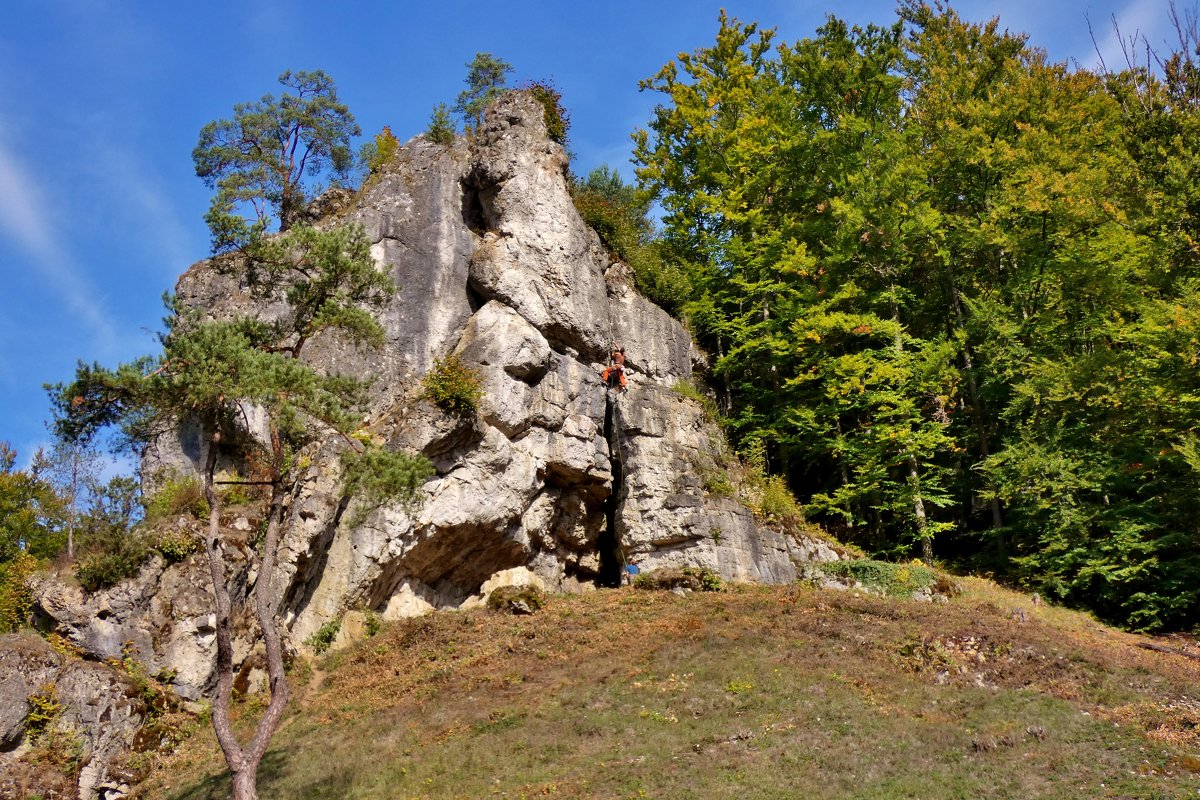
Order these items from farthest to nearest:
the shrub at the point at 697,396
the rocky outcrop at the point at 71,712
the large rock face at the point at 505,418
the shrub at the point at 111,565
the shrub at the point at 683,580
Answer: the shrub at the point at 697,396 < the shrub at the point at 683,580 < the large rock face at the point at 505,418 < the shrub at the point at 111,565 < the rocky outcrop at the point at 71,712

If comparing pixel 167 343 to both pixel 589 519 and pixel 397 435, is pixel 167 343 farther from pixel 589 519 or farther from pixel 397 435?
pixel 589 519

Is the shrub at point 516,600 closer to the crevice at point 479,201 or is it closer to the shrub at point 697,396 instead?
the shrub at point 697,396

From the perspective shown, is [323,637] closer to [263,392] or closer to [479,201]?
[263,392]

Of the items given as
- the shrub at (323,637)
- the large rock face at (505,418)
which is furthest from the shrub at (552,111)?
the shrub at (323,637)

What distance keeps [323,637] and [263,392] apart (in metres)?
9.26

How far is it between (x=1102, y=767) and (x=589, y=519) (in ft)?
52.1

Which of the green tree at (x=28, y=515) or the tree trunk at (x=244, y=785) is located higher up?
the green tree at (x=28, y=515)

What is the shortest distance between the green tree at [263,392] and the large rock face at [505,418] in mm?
6510

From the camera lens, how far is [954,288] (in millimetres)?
29891

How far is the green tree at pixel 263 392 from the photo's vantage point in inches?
474

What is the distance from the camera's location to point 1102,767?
39.3 feet

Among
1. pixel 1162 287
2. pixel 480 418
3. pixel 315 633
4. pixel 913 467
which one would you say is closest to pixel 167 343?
pixel 315 633

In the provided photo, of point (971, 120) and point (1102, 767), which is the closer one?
point (1102, 767)

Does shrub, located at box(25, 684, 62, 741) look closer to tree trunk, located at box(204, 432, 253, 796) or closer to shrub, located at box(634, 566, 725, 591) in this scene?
tree trunk, located at box(204, 432, 253, 796)
